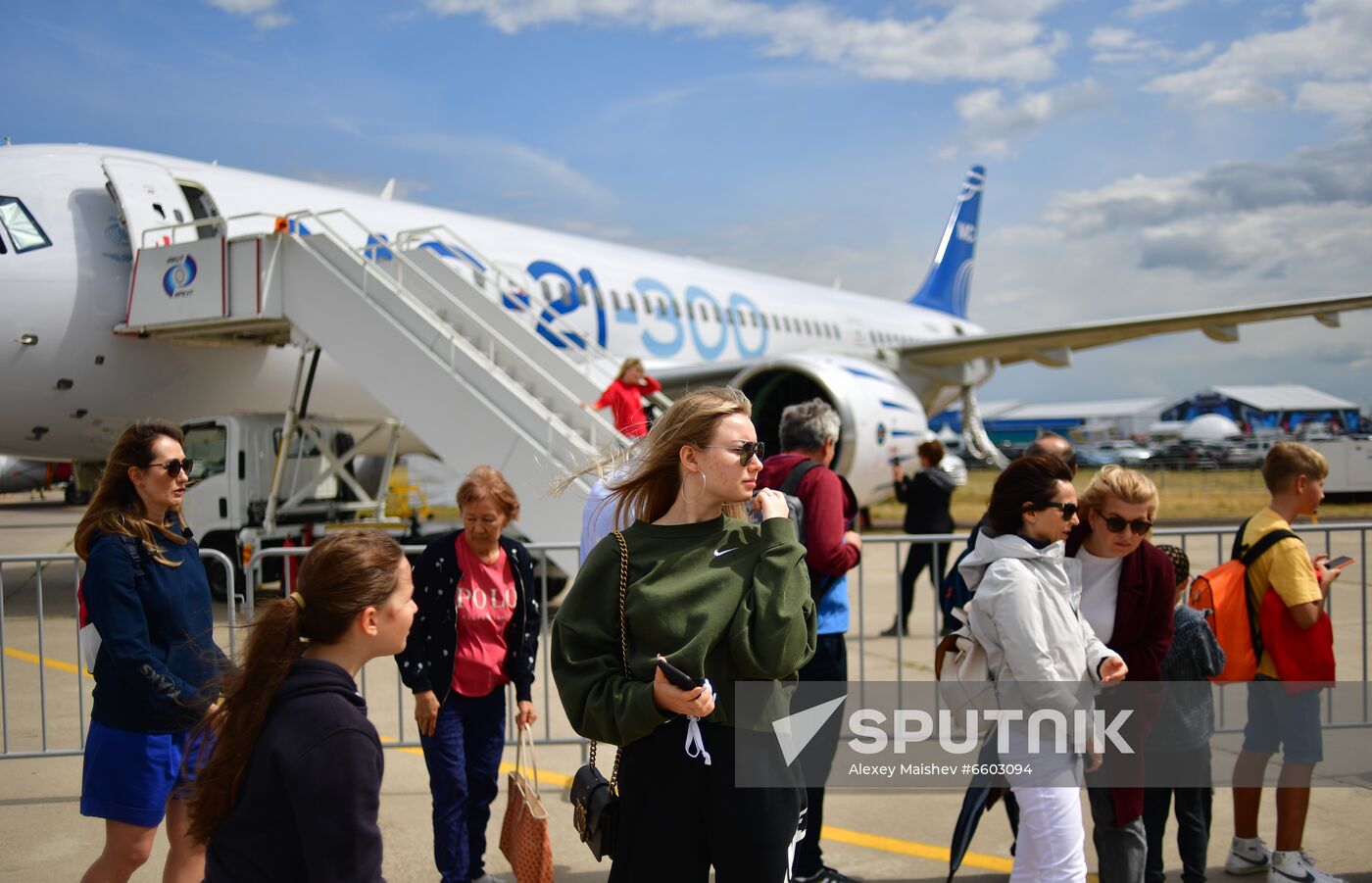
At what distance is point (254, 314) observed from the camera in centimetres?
808

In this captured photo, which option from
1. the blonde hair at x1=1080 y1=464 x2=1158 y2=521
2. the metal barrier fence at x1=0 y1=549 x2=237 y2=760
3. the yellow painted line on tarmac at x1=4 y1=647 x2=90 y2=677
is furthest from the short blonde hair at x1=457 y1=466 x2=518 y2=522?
the yellow painted line on tarmac at x1=4 y1=647 x2=90 y2=677

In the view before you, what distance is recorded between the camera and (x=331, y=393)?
32.8 ft

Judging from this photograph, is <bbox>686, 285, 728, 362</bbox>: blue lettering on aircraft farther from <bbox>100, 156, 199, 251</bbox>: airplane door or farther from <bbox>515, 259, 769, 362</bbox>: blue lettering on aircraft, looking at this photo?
<bbox>100, 156, 199, 251</bbox>: airplane door

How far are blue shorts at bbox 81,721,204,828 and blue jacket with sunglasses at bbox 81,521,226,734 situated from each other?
0.04 meters

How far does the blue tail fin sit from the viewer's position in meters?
25.7

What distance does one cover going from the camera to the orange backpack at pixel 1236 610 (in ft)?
11.6

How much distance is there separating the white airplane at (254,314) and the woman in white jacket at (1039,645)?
4.71 metres

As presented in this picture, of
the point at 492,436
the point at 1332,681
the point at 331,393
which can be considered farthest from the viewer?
the point at 331,393

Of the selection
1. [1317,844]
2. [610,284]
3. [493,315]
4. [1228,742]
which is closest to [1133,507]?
[1317,844]

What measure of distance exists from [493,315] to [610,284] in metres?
4.38

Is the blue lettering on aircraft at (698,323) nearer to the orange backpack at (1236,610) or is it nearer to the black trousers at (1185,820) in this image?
the orange backpack at (1236,610)

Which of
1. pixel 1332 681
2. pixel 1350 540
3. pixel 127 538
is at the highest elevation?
pixel 127 538

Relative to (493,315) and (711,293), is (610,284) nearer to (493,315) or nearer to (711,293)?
(711,293)

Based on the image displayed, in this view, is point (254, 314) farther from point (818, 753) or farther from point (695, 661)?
point (695, 661)
